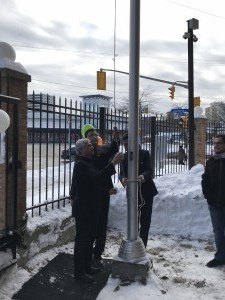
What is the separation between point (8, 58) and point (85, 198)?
2.13 meters

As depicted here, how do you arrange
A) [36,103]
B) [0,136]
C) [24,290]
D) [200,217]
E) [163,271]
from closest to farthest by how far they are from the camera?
1. [24,290]
2. [0,136]
3. [163,271]
4. [36,103]
5. [200,217]

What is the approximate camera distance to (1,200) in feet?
16.5

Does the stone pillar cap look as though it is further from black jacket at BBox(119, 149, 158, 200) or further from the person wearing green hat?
black jacket at BBox(119, 149, 158, 200)

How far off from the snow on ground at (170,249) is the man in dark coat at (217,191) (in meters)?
0.28

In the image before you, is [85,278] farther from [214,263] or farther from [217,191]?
[217,191]

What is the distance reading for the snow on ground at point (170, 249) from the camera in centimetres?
451

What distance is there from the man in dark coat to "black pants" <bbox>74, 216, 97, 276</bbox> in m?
1.73


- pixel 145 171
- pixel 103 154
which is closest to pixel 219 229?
pixel 145 171

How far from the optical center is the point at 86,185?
454 cm

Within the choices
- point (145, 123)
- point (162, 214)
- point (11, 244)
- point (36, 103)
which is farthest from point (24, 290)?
point (145, 123)

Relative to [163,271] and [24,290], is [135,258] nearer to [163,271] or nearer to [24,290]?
[163,271]

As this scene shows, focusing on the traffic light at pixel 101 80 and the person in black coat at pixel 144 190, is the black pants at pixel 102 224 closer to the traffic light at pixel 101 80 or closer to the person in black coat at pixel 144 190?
the person in black coat at pixel 144 190

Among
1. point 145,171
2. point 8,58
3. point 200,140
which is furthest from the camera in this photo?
point 200,140

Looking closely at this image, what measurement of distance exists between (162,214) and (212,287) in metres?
2.70
